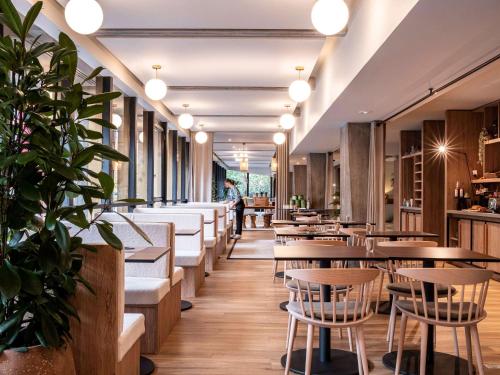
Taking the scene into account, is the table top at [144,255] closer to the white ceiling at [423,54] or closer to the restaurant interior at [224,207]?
the restaurant interior at [224,207]

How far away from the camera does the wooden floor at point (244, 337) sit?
3.59 meters

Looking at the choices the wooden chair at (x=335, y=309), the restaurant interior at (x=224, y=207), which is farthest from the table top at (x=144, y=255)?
the wooden chair at (x=335, y=309)

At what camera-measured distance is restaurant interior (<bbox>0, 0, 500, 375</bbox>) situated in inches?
83.5

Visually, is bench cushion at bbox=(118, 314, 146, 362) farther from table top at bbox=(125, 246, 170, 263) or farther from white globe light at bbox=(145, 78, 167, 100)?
white globe light at bbox=(145, 78, 167, 100)

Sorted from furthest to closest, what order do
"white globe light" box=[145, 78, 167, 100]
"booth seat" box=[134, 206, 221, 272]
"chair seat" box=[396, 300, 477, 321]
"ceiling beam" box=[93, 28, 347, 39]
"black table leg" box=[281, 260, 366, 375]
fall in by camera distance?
"booth seat" box=[134, 206, 221, 272]
"white globe light" box=[145, 78, 167, 100]
"ceiling beam" box=[93, 28, 347, 39]
"black table leg" box=[281, 260, 366, 375]
"chair seat" box=[396, 300, 477, 321]

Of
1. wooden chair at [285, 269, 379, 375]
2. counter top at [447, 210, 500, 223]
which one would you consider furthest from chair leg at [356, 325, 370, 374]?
counter top at [447, 210, 500, 223]

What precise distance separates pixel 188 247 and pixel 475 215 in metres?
4.68

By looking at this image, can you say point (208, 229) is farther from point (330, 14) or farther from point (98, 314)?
point (98, 314)

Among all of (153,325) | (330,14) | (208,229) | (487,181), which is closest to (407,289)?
(153,325)

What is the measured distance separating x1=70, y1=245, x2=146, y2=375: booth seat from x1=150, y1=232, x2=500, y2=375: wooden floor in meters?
0.89

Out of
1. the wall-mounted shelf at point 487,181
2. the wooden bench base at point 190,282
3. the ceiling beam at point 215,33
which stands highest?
the ceiling beam at point 215,33

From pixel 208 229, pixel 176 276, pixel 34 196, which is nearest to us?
pixel 34 196

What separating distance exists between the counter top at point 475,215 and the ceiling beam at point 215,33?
3.78 m

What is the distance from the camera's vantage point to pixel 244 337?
4.27m
